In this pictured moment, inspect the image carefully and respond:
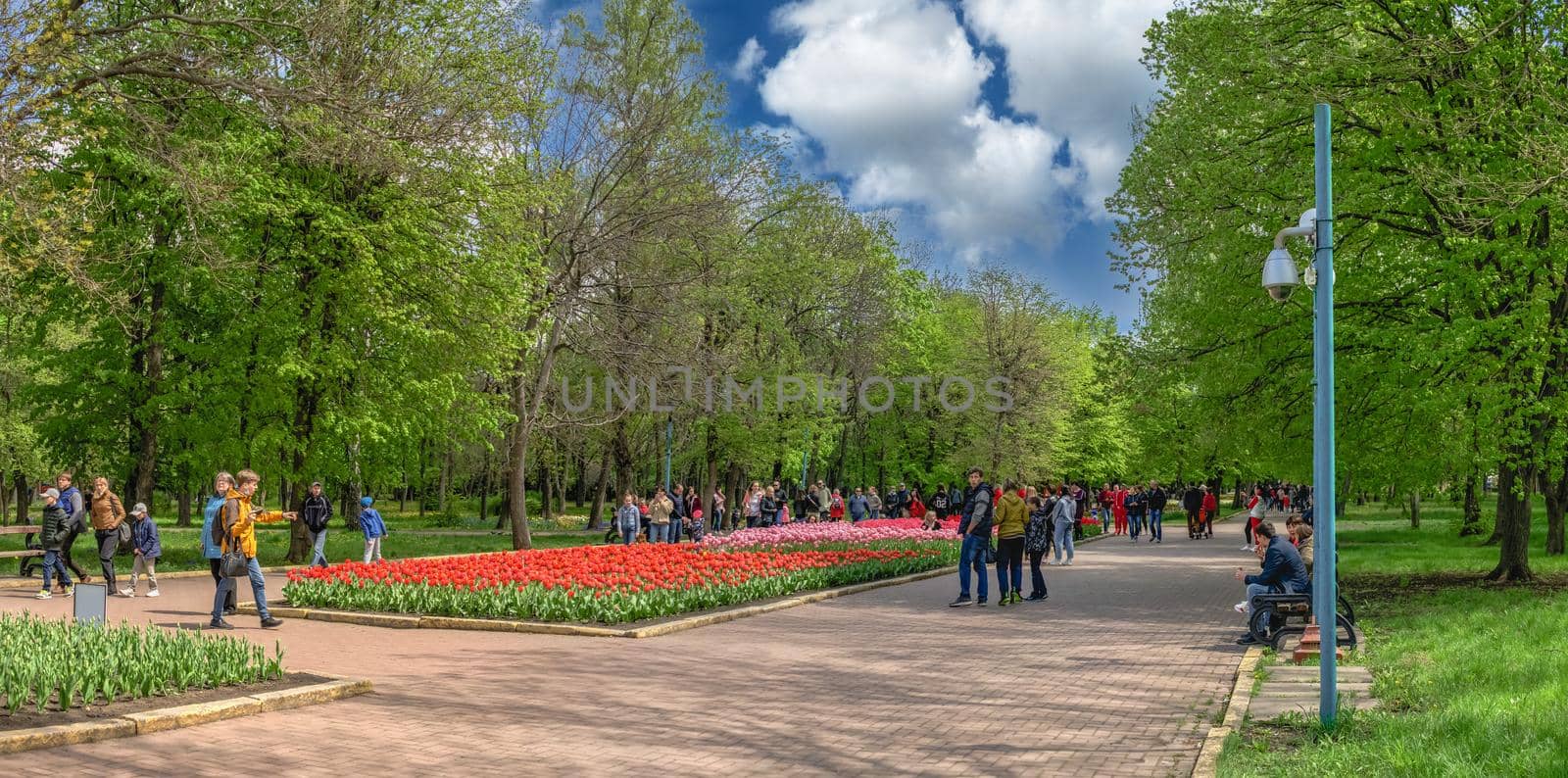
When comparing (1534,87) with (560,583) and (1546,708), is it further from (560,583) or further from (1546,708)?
(560,583)

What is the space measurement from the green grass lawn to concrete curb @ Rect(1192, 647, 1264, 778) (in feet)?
0.31

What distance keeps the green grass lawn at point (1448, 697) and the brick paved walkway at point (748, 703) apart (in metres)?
0.86

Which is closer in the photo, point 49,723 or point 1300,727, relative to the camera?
point 49,723

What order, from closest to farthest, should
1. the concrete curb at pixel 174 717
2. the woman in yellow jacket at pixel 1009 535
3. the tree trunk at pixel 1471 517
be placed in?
the concrete curb at pixel 174 717 < the woman in yellow jacket at pixel 1009 535 < the tree trunk at pixel 1471 517

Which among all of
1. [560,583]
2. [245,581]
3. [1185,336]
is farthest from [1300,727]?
[245,581]

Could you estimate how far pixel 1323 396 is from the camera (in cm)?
821

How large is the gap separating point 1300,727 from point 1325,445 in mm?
1944

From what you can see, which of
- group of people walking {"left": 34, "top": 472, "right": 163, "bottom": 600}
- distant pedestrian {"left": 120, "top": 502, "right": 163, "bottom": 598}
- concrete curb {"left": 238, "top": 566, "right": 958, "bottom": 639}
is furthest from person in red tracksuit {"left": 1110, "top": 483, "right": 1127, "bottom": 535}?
group of people walking {"left": 34, "top": 472, "right": 163, "bottom": 600}

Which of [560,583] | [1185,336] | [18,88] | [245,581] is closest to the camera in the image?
[18,88]

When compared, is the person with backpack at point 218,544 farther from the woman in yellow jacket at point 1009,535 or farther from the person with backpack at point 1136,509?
the person with backpack at point 1136,509

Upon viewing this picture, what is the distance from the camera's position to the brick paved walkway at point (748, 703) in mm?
7734

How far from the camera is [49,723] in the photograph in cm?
804

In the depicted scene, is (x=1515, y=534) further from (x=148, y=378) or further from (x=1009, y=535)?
(x=148, y=378)

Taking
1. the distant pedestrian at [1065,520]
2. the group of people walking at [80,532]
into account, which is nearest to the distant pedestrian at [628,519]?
the distant pedestrian at [1065,520]
